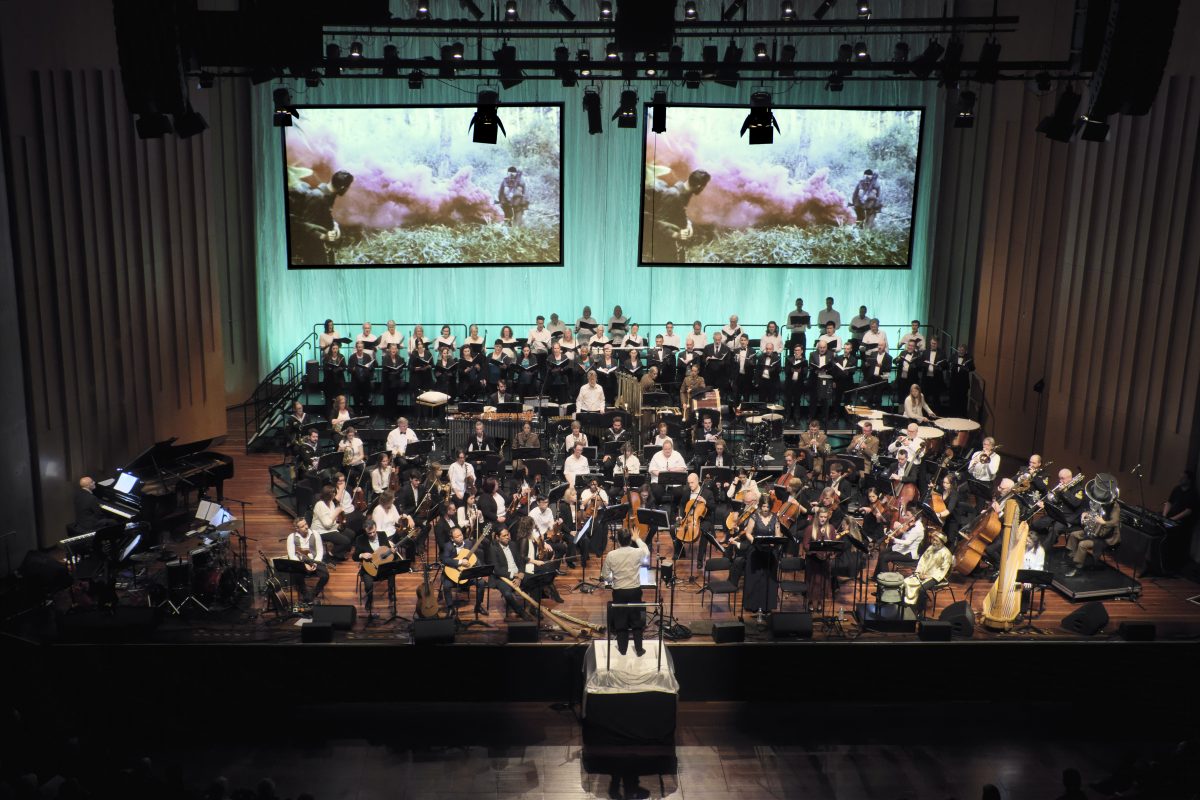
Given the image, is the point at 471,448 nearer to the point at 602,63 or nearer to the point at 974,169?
the point at 602,63

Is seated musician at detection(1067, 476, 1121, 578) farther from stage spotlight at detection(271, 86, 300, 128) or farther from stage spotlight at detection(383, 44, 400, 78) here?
stage spotlight at detection(271, 86, 300, 128)

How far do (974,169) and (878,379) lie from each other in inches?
170

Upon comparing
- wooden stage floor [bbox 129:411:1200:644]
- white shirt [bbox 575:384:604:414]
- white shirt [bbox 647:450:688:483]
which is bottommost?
wooden stage floor [bbox 129:411:1200:644]

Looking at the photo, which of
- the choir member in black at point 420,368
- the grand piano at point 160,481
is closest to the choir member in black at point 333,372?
the choir member in black at point 420,368

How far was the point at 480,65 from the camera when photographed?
1517 cm

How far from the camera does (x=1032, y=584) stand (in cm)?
1329

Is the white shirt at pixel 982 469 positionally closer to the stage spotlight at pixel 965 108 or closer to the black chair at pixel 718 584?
the black chair at pixel 718 584

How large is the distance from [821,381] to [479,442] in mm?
6036

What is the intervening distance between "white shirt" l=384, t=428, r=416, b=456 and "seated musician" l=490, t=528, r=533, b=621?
11.1 ft

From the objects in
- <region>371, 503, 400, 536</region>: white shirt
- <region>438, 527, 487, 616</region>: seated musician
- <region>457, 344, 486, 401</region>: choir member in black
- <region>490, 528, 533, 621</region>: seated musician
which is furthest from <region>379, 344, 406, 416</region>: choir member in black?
<region>490, 528, 533, 621</region>: seated musician

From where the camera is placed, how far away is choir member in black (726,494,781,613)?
13352mm

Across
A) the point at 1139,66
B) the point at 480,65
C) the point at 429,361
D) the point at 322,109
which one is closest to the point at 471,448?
the point at 429,361

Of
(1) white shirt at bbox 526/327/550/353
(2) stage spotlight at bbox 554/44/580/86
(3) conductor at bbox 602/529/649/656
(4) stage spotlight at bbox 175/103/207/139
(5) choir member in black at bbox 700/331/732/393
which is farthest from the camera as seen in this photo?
(1) white shirt at bbox 526/327/550/353

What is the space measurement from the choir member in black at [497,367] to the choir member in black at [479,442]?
2196 mm
